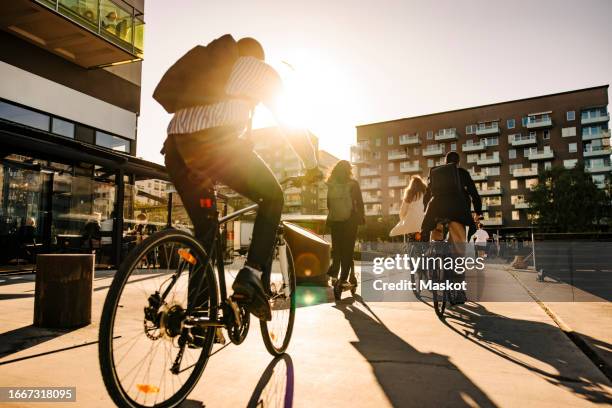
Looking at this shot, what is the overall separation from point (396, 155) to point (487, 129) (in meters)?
16.9

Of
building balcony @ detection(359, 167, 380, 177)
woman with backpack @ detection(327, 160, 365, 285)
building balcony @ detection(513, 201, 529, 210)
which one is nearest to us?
woman with backpack @ detection(327, 160, 365, 285)

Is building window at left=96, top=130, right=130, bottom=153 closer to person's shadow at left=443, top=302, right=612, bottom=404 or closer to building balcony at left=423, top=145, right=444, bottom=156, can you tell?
person's shadow at left=443, top=302, right=612, bottom=404

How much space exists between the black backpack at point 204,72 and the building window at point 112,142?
52.4 ft

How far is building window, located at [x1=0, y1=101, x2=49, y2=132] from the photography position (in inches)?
510

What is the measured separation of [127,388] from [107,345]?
0.37m

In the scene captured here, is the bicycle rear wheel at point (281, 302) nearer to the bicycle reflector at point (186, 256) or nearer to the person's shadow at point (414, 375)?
the person's shadow at point (414, 375)

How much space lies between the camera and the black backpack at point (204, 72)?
7.70ft

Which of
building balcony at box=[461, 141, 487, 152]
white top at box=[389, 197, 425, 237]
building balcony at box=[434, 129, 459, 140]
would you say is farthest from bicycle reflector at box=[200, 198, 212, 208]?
building balcony at box=[434, 129, 459, 140]

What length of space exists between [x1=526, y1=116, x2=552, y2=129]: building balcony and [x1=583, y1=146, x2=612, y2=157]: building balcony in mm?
6971

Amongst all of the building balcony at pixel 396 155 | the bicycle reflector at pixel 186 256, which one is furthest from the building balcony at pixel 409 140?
the bicycle reflector at pixel 186 256

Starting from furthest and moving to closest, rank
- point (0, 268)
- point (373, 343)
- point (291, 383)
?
point (0, 268)
point (373, 343)
point (291, 383)

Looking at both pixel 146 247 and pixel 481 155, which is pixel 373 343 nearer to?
pixel 146 247

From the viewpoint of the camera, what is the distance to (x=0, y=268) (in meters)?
10.5

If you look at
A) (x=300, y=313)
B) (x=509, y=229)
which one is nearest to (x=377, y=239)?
(x=509, y=229)
